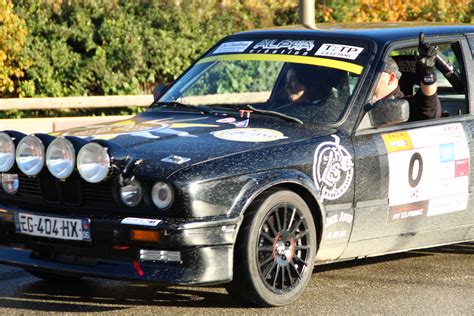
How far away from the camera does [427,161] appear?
735 centimetres

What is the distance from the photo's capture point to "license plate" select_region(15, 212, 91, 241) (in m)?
6.35

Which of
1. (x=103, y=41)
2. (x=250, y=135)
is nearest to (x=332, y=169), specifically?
(x=250, y=135)

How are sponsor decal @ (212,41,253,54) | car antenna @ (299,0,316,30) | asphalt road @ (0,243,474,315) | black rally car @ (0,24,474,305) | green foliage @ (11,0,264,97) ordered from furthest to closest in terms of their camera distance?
green foliage @ (11,0,264,97) < car antenna @ (299,0,316,30) < sponsor decal @ (212,41,253,54) < asphalt road @ (0,243,474,315) < black rally car @ (0,24,474,305)

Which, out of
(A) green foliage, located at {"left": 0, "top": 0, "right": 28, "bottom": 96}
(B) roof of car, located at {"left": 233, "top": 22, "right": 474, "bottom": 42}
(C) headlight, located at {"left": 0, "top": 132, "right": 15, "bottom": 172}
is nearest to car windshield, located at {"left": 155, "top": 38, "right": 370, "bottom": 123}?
(B) roof of car, located at {"left": 233, "top": 22, "right": 474, "bottom": 42}

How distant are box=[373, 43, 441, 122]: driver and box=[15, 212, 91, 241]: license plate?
2403mm

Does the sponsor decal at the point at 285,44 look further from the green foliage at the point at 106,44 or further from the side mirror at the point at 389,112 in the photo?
the green foliage at the point at 106,44

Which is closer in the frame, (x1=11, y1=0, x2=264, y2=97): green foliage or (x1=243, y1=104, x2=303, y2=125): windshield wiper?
(x1=243, y1=104, x2=303, y2=125): windshield wiper

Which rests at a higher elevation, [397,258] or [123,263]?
[123,263]

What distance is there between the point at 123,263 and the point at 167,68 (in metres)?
11.1

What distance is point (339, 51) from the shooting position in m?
7.52

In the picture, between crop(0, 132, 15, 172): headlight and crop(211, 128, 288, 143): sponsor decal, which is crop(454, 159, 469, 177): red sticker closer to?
crop(211, 128, 288, 143): sponsor decal

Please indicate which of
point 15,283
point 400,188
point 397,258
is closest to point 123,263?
point 15,283

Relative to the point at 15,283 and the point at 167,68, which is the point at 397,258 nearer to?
the point at 15,283

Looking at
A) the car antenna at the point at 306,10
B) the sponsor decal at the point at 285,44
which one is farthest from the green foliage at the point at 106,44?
the sponsor decal at the point at 285,44
